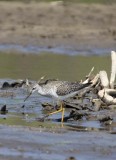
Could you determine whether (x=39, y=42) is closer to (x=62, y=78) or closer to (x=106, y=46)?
(x=106, y=46)

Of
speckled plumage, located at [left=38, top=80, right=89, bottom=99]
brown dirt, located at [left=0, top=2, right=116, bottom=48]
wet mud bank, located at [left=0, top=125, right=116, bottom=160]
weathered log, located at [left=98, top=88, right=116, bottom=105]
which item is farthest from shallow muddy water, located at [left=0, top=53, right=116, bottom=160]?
brown dirt, located at [left=0, top=2, right=116, bottom=48]

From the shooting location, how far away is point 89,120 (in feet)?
42.1

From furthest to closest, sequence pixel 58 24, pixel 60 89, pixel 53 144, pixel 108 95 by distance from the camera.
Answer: pixel 58 24, pixel 108 95, pixel 60 89, pixel 53 144

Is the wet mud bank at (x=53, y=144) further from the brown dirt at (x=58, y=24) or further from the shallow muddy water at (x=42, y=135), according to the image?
the brown dirt at (x=58, y=24)

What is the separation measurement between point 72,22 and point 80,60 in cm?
535

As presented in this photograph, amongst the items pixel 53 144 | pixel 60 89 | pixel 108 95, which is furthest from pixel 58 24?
pixel 53 144

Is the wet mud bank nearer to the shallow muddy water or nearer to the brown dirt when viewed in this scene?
the shallow muddy water

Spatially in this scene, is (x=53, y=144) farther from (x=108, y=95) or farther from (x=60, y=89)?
(x=108, y=95)

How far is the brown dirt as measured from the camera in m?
24.5

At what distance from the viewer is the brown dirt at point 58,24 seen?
24.5 metres

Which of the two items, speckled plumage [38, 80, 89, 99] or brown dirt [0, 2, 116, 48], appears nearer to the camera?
speckled plumage [38, 80, 89, 99]

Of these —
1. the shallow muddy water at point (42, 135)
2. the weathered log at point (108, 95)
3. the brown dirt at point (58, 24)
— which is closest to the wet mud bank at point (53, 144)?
the shallow muddy water at point (42, 135)

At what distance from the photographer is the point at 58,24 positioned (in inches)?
1043

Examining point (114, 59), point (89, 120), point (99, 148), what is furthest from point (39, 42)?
point (99, 148)
